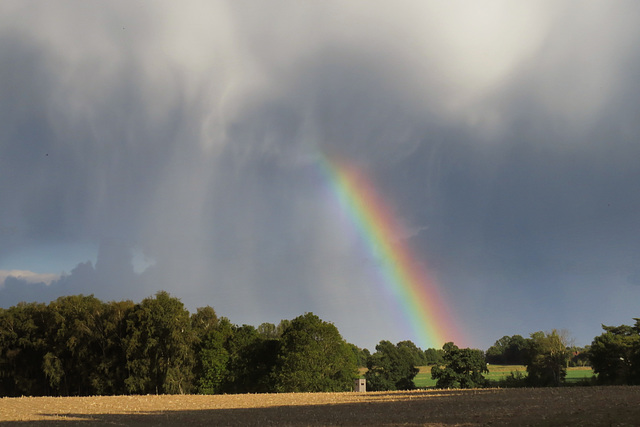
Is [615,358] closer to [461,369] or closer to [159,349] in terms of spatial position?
[461,369]

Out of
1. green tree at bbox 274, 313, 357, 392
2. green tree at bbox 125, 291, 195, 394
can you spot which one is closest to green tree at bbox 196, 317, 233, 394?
green tree at bbox 125, 291, 195, 394

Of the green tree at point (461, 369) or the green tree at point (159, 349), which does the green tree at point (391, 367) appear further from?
the green tree at point (159, 349)

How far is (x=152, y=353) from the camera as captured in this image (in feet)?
305

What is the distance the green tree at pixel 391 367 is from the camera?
128500 millimetres

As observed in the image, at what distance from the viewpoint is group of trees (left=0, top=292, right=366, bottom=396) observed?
304ft

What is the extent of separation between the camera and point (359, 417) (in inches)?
1628

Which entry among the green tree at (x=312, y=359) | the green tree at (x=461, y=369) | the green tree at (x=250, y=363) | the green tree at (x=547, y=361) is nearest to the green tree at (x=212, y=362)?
the green tree at (x=250, y=363)

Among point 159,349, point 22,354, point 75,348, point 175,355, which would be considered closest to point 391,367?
point 175,355

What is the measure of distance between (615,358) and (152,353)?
251 ft

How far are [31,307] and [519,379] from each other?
95783 millimetres

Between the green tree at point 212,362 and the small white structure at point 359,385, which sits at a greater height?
the green tree at point 212,362

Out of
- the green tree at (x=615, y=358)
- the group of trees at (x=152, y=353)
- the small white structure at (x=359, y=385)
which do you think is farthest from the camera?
the small white structure at (x=359, y=385)

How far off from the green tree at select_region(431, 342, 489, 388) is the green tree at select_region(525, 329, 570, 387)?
31.6 feet

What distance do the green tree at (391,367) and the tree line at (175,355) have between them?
27653 millimetres
